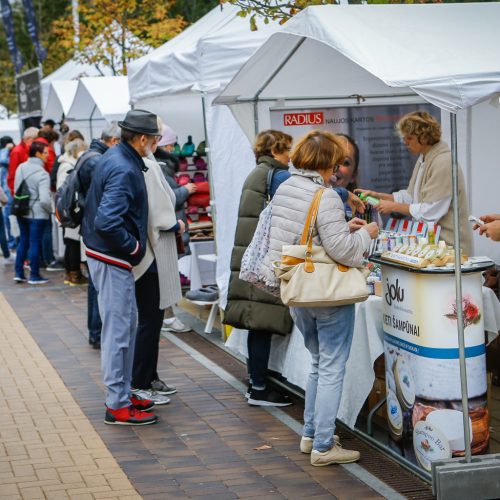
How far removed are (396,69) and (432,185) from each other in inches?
84.9

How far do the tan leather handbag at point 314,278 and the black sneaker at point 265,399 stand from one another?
1.87 m

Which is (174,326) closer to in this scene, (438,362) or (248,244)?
(248,244)

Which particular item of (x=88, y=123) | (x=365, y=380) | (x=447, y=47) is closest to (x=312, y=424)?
(x=365, y=380)

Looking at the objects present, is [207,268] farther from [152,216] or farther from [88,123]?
[88,123]

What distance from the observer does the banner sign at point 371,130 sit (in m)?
8.09

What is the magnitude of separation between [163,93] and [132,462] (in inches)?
192

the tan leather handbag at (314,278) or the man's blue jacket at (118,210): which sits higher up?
the man's blue jacket at (118,210)

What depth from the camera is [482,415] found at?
5.48 m

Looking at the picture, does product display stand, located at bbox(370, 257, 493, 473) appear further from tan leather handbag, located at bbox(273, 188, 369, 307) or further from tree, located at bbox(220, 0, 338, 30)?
tree, located at bbox(220, 0, 338, 30)

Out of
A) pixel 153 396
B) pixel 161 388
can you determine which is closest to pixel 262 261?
pixel 153 396

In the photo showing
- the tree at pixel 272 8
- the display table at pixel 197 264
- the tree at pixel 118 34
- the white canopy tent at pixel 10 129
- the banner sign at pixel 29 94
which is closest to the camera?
the tree at pixel 272 8

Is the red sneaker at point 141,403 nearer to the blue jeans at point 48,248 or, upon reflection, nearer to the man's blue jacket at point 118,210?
the man's blue jacket at point 118,210

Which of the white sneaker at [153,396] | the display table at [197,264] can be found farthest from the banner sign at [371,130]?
the display table at [197,264]

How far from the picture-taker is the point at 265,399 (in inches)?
283
